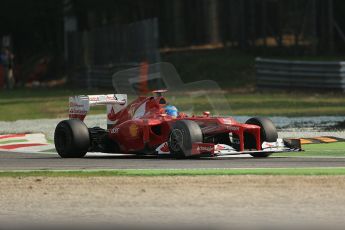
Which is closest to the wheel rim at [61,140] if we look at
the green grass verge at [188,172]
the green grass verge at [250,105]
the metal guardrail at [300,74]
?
the green grass verge at [188,172]

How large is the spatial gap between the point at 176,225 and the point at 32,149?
9.69 meters

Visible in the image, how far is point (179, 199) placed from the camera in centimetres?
1168

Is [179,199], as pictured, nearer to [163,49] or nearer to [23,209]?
[23,209]

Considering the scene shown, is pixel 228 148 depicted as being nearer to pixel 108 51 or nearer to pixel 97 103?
pixel 97 103

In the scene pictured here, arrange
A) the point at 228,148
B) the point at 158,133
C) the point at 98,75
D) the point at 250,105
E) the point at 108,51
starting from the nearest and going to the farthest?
the point at 228,148 → the point at 158,133 → the point at 250,105 → the point at 98,75 → the point at 108,51

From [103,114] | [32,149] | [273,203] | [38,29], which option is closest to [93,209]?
[273,203]

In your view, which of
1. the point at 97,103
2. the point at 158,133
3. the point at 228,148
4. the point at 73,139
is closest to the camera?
the point at 228,148

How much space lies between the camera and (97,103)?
17.9m

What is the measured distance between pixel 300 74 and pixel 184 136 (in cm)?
1833

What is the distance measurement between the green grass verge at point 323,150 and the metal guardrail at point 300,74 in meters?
14.0

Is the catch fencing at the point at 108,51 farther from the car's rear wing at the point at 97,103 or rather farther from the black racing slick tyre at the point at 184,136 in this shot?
the black racing slick tyre at the point at 184,136

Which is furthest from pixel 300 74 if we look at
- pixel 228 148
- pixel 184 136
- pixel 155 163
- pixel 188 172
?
pixel 188 172

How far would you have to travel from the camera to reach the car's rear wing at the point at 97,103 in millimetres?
17734

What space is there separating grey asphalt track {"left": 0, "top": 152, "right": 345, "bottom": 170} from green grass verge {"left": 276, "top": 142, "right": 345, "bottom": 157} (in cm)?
41
